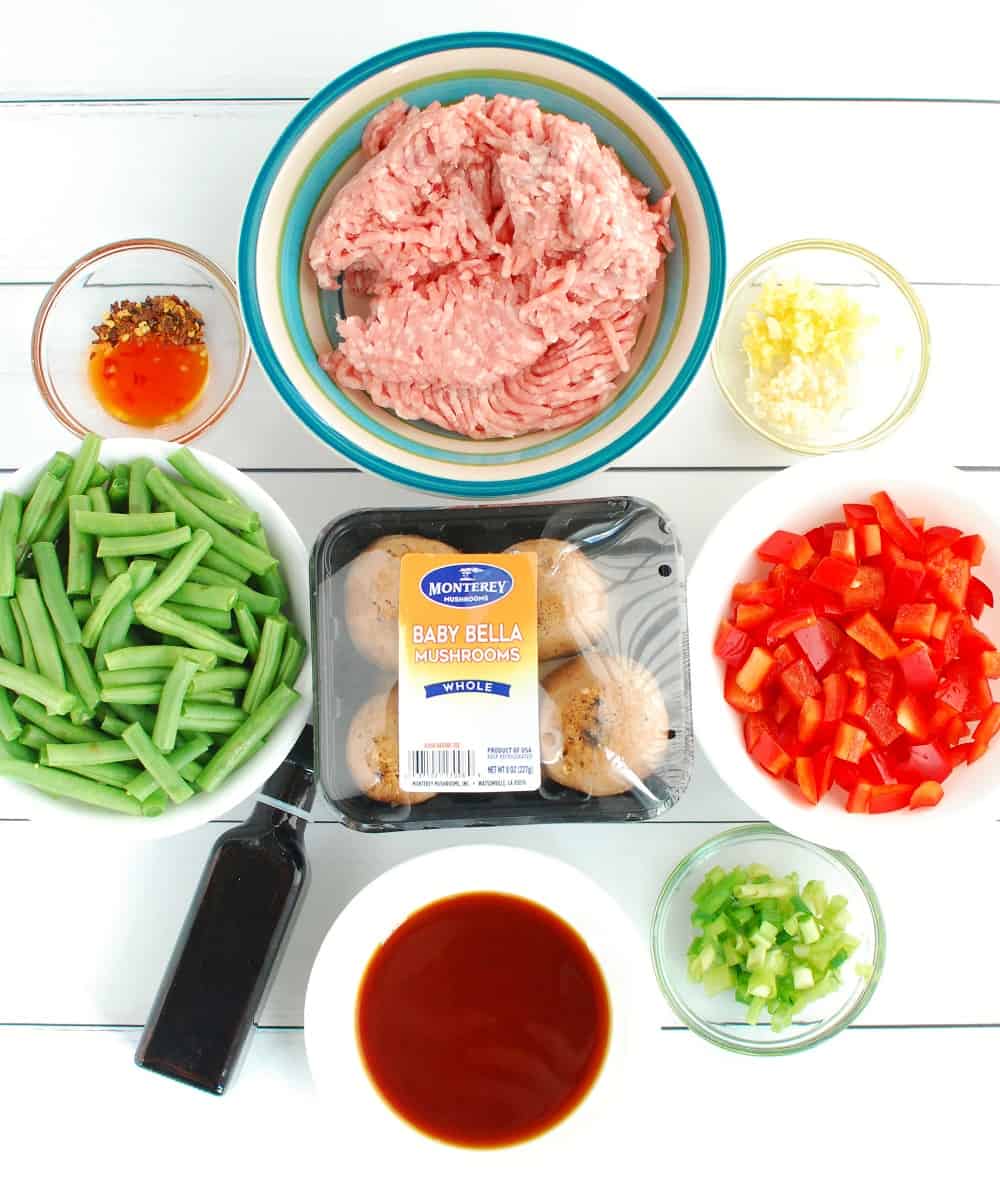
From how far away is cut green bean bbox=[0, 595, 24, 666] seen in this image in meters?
1.35

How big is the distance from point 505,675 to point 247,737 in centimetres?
35

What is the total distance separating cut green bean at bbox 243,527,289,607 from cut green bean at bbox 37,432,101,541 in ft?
0.72

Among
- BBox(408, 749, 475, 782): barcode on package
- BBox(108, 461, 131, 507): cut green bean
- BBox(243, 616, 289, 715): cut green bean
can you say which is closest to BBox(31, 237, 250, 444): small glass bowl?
BBox(108, 461, 131, 507): cut green bean

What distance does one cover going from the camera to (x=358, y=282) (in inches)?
56.8

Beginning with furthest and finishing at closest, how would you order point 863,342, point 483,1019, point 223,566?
1. point 863,342
2. point 483,1019
3. point 223,566

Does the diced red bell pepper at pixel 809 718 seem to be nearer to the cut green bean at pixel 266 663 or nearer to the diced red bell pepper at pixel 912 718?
the diced red bell pepper at pixel 912 718

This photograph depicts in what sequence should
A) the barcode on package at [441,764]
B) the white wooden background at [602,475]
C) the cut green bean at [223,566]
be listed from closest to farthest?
the barcode on package at [441,764] < the cut green bean at [223,566] < the white wooden background at [602,475]

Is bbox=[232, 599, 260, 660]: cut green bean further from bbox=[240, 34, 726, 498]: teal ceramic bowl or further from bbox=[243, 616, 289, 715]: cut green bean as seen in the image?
bbox=[240, 34, 726, 498]: teal ceramic bowl

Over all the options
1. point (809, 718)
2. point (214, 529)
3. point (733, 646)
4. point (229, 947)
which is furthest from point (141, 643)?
point (809, 718)

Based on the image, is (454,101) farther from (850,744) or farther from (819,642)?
(850,744)

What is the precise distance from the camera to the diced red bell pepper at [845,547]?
1.46 meters

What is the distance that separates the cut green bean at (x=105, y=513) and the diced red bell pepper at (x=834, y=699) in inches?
37.4

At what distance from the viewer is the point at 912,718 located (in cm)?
143

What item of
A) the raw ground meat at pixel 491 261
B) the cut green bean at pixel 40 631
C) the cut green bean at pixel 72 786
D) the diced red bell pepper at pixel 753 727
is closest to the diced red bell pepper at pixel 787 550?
the diced red bell pepper at pixel 753 727
